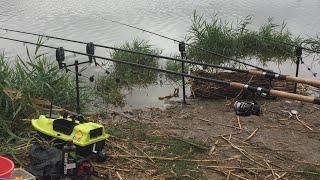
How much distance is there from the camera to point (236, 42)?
34.4 ft

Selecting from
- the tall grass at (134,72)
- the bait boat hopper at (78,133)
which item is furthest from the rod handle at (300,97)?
the tall grass at (134,72)

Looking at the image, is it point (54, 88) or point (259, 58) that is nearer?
point (54, 88)

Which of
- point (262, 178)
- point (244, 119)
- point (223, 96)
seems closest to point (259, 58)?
point (223, 96)

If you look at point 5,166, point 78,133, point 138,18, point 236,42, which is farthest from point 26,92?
point 138,18

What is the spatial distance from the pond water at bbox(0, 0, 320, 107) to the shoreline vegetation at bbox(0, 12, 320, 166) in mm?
417

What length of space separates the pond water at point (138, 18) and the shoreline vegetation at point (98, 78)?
0.42 m

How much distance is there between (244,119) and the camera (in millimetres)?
6074

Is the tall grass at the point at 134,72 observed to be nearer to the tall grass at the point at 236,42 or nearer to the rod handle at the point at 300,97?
the tall grass at the point at 236,42

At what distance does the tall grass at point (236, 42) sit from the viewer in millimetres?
10039

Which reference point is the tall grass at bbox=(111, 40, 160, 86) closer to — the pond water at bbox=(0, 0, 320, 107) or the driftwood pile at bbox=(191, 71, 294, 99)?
the pond water at bbox=(0, 0, 320, 107)

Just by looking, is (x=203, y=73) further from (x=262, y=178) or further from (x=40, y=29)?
(x=40, y=29)

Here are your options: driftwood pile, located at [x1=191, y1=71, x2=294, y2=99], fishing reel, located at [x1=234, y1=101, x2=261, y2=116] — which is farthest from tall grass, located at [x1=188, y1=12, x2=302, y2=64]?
fishing reel, located at [x1=234, y1=101, x2=261, y2=116]

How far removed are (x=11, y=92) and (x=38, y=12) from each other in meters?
9.80

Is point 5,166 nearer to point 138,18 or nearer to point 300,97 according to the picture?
point 300,97
